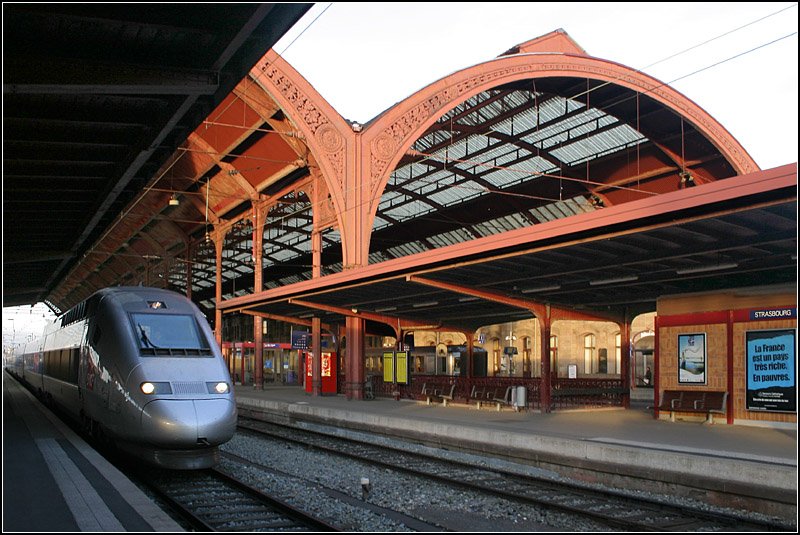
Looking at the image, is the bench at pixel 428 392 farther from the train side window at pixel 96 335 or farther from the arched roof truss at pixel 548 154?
the train side window at pixel 96 335

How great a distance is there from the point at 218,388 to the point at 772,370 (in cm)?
1108

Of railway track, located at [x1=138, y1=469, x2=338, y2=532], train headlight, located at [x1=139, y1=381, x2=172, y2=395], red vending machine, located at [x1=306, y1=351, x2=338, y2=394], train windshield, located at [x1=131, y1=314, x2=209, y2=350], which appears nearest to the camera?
railway track, located at [x1=138, y1=469, x2=338, y2=532]

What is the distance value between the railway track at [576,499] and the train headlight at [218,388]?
3.37 metres

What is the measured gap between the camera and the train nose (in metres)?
10.1

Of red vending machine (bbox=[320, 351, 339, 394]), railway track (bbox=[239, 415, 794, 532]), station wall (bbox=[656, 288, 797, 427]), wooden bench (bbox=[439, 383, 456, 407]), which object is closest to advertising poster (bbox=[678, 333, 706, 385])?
station wall (bbox=[656, 288, 797, 427])

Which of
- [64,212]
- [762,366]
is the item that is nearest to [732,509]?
[762,366]

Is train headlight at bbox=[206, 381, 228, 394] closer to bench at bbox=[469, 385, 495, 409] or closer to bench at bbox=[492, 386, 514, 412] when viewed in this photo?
bench at bbox=[492, 386, 514, 412]

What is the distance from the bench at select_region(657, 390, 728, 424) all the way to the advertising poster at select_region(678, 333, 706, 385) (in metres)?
0.28

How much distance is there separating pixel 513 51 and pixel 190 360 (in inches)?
878

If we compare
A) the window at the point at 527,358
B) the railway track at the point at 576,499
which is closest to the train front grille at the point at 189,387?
the railway track at the point at 576,499

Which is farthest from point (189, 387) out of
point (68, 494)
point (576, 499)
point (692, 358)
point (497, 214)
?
point (497, 214)

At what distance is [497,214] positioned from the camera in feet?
144

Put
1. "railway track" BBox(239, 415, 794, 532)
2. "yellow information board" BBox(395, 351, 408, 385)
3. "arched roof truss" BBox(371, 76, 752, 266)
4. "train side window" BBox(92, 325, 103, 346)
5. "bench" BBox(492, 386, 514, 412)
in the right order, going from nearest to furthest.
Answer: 1. "railway track" BBox(239, 415, 794, 532)
2. "train side window" BBox(92, 325, 103, 346)
3. "bench" BBox(492, 386, 514, 412)
4. "yellow information board" BBox(395, 351, 408, 385)
5. "arched roof truss" BBox(371, 76, 752, 266)

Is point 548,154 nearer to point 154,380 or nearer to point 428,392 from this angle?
point 428,392
